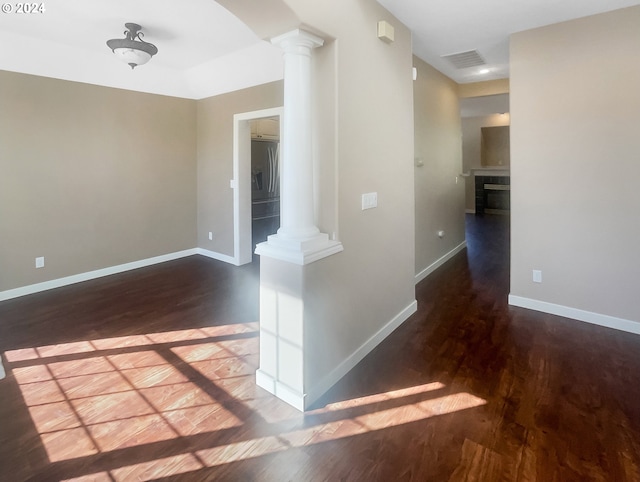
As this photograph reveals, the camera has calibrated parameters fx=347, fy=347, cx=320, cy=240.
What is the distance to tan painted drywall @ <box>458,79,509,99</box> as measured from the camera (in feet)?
16.0

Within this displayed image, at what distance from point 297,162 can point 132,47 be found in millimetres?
2315

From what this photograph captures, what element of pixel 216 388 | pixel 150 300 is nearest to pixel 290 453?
pixel 216 388

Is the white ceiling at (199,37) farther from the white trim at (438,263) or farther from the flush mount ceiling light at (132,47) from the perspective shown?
the white trim at (438,263)

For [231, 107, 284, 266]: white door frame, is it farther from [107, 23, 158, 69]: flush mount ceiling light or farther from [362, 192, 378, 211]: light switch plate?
[362, 192, 378, 211]: light switch plate

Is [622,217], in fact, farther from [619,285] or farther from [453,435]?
[453,435]

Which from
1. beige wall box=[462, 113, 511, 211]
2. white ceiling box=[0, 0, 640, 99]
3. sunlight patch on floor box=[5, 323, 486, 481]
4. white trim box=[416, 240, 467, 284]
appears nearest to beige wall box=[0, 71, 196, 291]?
white ceiling box=[0, 0, 640, 99]

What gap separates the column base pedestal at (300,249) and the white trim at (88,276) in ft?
11.3

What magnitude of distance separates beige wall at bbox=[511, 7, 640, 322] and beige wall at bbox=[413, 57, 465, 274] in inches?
42.5

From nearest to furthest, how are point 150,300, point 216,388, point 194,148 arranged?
point 216,388 → point 150,300 → point 194,148

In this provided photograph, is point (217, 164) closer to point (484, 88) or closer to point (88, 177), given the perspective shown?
point (88, 177)

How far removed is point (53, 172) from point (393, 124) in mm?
3895

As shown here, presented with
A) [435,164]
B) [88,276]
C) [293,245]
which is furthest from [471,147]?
[88,276]

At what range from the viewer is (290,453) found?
5.62 feet

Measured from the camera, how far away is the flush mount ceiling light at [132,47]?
3.12 metres
